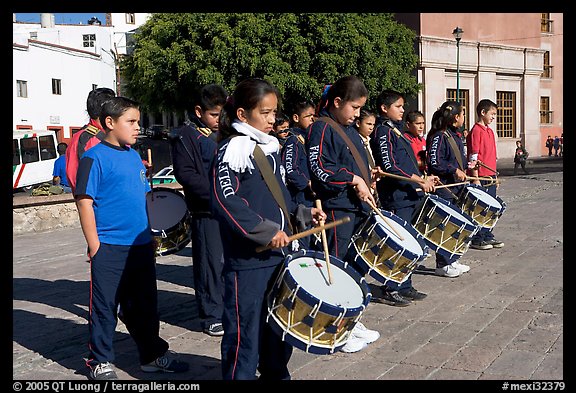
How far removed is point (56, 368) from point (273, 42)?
22.2 metres

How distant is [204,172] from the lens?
5641 millimetres

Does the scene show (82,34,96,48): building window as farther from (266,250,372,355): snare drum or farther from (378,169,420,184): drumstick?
(266,250,372,355): snare drum

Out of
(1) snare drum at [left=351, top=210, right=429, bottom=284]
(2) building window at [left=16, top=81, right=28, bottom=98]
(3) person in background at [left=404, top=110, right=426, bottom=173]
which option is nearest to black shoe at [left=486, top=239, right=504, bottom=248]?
(3) person in background at [left=404, top=110, right=426, bottom=173]

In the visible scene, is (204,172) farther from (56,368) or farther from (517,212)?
(517,212)

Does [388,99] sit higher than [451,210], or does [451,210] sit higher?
[388,99]

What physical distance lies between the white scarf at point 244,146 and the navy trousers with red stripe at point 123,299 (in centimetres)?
127

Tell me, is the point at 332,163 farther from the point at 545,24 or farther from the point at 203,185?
the point at 545,24

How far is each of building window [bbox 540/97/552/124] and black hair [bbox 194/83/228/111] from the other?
134 feet

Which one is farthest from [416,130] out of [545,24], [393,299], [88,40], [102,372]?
[88,40]

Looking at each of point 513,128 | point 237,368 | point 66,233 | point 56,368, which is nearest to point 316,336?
point 237,368

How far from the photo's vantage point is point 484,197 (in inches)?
310

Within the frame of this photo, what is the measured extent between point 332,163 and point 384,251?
80 centimetres

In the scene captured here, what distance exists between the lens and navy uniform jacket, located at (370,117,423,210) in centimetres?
632
